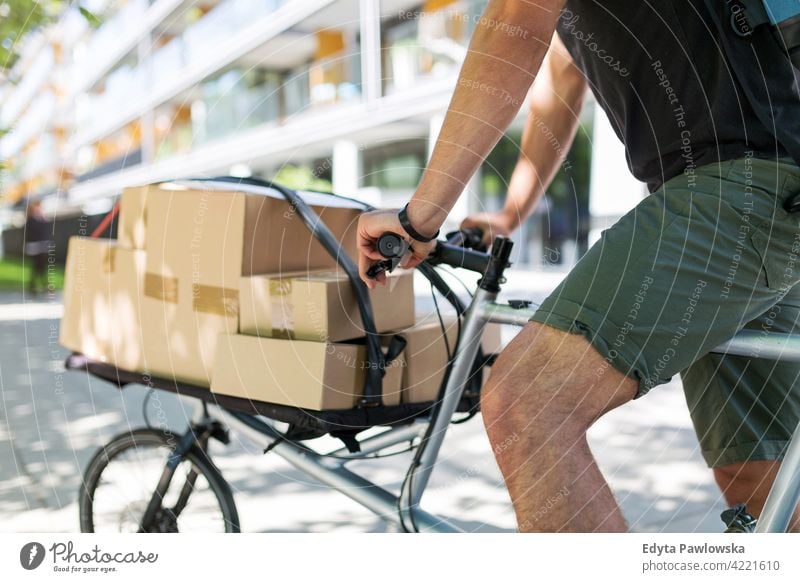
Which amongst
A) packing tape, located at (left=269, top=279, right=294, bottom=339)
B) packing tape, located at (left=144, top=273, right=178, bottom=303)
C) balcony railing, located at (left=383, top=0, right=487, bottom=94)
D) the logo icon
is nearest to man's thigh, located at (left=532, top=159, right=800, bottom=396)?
packing tape, located at (left=269, top=279, right=294, bottom=339)

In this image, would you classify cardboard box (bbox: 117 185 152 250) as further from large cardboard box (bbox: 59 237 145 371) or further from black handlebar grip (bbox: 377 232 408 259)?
black handlebar grip (bbox: 377 232 408 259)

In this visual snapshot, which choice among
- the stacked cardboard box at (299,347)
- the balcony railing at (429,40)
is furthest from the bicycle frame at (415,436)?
the balcony railing at (429,40)

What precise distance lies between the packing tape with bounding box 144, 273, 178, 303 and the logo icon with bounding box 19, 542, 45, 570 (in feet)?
2.19

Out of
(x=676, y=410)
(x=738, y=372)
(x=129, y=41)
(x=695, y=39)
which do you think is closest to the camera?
(x=695, y=39)

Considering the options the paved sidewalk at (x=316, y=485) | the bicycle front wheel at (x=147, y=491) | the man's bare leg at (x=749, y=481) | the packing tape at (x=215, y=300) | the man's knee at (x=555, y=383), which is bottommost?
the paved sidewalk at (x=316, y=485)

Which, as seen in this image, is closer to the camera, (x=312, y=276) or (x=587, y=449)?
(x=587, y=449)

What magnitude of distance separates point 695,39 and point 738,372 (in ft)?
2.56

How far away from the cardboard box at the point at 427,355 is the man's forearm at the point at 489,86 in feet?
2.46

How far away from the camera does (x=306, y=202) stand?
7.02 ft

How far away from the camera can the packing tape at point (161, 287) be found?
214 centimetres

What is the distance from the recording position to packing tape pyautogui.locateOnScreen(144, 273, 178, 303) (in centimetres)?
214

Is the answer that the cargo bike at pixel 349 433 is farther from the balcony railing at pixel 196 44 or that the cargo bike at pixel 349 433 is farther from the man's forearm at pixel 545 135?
the balcony railing at pixel 196 44

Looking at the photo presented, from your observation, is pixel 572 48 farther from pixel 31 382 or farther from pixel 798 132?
pixel 31 382

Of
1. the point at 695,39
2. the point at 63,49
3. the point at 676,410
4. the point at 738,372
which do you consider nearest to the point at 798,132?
the point at 695,39
